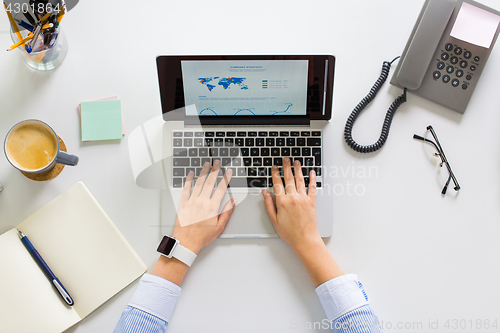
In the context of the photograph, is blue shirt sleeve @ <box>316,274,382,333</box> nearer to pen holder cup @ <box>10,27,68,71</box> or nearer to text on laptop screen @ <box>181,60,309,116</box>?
text on laptop screen @ <box>181,60,309,116</box>

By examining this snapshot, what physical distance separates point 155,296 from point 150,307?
1.1 inches

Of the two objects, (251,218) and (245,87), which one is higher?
(245,87)

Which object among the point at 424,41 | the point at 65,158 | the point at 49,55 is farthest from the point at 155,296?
the point at 424,41

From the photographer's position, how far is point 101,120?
2.91 feet

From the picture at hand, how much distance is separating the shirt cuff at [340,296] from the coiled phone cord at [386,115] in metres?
0.35

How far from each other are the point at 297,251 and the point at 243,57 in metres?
0.51

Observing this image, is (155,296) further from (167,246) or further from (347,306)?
(347,306)

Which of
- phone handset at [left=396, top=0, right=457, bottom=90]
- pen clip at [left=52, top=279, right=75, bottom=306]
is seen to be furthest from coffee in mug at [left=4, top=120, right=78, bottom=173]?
phone handset at [left=396, top=0, right=457, bottom=90]

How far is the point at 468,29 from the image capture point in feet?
2.78

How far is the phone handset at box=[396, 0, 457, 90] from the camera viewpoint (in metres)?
0.85

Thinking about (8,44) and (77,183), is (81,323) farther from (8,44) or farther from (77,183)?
(8,44)

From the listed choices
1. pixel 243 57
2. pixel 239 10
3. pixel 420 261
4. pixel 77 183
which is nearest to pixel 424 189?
pixel 420 261

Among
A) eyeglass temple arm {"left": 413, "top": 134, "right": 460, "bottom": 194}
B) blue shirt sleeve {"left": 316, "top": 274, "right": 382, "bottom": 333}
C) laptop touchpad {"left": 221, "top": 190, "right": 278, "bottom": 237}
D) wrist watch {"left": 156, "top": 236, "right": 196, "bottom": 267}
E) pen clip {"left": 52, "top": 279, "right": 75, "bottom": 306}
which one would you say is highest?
eyeglass temple arm {"left": 413, "top": 134, "right": 460, "bottom": 194}

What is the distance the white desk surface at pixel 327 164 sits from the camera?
839 millimetres
